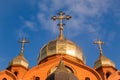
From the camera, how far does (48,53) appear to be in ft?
59.8

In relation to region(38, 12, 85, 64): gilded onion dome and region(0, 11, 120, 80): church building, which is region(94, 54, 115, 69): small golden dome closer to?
region(0, 11, 120, 80): church building

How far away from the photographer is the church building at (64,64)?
52.2ft

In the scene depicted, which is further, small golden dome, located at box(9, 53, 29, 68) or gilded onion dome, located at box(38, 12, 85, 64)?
gilded onion dome, located at box(38, 12, 85, 64)

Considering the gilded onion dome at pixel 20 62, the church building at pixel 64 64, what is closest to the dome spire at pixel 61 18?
the church building at pixel 64 64

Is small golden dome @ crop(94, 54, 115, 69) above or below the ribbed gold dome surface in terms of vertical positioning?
below

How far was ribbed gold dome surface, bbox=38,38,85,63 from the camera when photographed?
17953 millimetres

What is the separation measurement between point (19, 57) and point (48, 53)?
1.87 metres

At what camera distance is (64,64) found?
15.8 metres

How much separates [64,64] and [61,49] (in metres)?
2.27

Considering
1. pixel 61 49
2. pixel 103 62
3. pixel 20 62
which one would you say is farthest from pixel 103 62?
pixel 20 62

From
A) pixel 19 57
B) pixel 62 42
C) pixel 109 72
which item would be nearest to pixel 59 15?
pixel 62 42

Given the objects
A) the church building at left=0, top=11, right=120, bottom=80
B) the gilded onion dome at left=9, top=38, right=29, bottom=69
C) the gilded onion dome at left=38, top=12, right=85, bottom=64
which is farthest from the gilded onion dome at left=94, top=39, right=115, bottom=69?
the gilded onion dome at left=9, top=38, right=29, bottom=69

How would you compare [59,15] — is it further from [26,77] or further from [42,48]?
[26,77]

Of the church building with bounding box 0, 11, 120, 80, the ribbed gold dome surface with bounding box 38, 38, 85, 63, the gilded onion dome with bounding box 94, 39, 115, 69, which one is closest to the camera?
the church building with bounding box 0, 11, 120, 80
